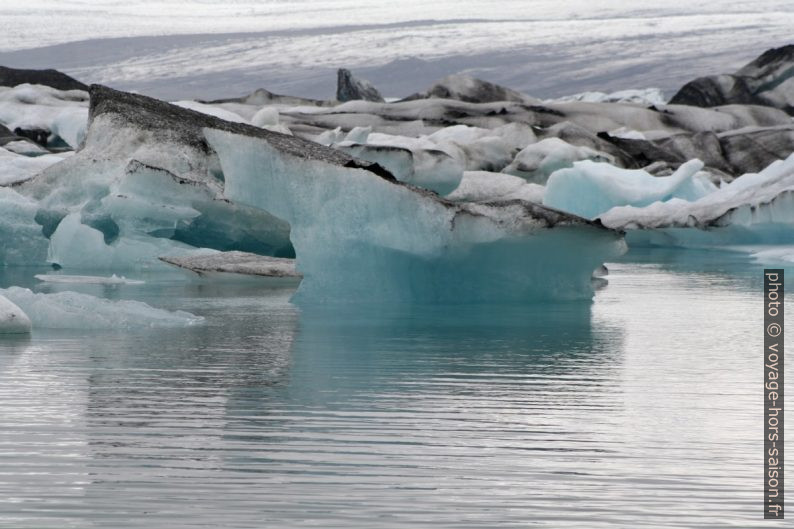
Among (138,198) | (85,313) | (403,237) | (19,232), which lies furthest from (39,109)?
(85,313)

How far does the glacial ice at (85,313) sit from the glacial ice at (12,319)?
1.08 feet

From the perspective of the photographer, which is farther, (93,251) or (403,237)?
(93,251)

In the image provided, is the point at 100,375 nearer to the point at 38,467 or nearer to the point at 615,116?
the point at 38,467

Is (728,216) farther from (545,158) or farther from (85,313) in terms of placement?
(85,313)

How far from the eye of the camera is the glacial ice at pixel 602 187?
71.3 ft

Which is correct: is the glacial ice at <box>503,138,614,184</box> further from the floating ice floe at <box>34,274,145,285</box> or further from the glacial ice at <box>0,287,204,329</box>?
the glacial ice at <box>0,287,204,329</box>

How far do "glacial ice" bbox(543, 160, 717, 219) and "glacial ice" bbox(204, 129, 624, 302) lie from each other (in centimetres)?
1072

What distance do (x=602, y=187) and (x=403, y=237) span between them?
11938mm

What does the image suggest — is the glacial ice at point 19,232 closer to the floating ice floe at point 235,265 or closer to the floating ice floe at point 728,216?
the floating ice floe at point 235,265

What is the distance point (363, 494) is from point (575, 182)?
17737mm

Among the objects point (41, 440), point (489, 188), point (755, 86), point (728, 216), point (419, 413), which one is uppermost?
point (41, 440)

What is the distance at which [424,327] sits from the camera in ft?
30.5

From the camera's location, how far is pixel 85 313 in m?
8.91

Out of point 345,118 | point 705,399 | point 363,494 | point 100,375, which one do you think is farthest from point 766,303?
point 345,118
